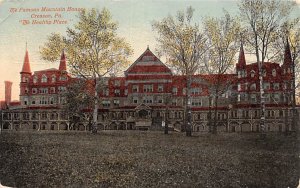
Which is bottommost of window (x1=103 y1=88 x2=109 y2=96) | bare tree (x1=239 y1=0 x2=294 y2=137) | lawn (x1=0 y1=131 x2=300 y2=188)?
lawn (x1=0 y1=131 x2=300 y2=188)

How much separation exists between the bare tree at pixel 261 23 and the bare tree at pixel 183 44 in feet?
2.09

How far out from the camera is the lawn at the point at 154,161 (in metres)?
4.32

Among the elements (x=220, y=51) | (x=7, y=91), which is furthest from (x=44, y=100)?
(x=220, y=51)

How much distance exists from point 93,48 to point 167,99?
1.28 metres

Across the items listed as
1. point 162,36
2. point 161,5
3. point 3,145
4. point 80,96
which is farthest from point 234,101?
point 3,145

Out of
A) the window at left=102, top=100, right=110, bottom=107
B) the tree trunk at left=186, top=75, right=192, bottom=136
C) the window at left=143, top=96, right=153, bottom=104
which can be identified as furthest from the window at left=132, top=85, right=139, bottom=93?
the tree trunk at left=186, top=75, right=192, bottom=136

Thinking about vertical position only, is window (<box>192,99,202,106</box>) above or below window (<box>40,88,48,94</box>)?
below

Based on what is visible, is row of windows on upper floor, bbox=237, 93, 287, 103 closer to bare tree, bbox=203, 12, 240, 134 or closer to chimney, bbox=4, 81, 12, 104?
bare tree, bbox=203, 12, 240, 134

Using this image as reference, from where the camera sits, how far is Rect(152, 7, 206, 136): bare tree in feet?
15.3

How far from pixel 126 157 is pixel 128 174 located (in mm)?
231

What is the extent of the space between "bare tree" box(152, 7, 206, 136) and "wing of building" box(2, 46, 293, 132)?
0.30ft

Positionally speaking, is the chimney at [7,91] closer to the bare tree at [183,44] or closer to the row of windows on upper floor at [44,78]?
the row of windows on upper floor at [44,78]

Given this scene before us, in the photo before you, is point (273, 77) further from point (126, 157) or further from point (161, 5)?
point (126, 157)

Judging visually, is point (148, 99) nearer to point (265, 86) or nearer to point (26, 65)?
point (265, 86)
